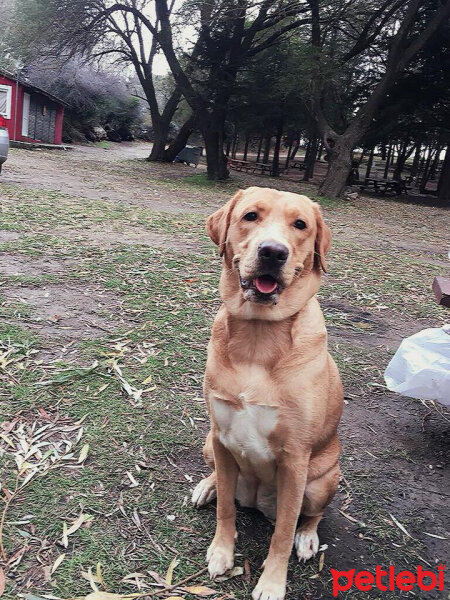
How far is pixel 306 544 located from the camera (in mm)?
2361

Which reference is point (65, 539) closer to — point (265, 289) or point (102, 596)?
point (102, 596)

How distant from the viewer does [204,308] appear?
5309 millimetres

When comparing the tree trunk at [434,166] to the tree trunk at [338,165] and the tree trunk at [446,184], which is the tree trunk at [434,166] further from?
the tree trunk at [338,165]

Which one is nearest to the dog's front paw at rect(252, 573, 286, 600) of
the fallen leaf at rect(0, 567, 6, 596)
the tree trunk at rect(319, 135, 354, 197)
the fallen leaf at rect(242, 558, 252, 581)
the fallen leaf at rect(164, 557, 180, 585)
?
the fallen leaf at rect(242, 558, 252, 581)

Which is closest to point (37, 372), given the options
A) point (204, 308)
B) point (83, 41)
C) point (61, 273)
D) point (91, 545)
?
point (91, 545)

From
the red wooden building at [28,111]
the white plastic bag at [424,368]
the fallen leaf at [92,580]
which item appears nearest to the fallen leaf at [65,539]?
the fallen leaf at [92,580]

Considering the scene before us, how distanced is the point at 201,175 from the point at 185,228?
1275 cm

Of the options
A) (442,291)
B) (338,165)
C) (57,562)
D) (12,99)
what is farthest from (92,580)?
(12,99)

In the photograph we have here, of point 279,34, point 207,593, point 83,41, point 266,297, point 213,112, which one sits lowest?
point 207,593

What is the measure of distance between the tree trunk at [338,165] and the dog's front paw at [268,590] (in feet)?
55.6

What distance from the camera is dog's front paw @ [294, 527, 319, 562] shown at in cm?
234

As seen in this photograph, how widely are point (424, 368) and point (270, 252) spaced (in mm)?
1663

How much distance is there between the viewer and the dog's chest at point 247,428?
6.61ft

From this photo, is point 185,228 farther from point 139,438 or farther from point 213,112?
point 213,112
